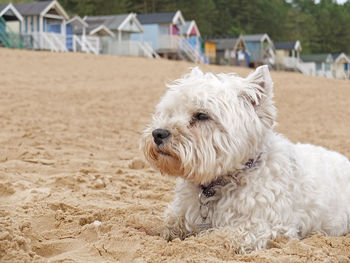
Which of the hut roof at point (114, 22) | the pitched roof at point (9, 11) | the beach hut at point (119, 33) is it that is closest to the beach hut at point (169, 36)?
the beach hut at point (119, 33)

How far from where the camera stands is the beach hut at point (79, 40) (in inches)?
1336

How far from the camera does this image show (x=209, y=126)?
3336 mm

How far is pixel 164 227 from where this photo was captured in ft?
12.3

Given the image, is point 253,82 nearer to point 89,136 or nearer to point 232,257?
point 232,257

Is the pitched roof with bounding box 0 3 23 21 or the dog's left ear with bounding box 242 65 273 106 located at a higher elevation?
the pitched roof with bounding box 0 3 23 21

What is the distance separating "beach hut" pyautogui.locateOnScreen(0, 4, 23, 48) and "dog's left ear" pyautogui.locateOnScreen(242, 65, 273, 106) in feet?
97.5

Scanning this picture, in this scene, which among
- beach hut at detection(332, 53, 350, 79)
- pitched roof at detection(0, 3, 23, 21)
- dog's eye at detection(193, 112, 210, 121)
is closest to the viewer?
dog's eye at detection(193, 112, 210, 121)

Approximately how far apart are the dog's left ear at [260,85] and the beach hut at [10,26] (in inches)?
1170

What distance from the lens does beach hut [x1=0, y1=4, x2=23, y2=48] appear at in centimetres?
3080

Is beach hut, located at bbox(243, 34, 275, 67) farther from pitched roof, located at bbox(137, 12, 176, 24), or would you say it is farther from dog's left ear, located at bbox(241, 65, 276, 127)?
dog's left ear, located at bbox(241, 65, 276, 127)

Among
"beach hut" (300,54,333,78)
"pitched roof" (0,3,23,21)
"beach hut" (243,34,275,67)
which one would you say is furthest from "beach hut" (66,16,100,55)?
"beach hut" (300,54,333,78)

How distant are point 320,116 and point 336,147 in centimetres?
556

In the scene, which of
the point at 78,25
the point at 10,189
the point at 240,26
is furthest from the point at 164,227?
the point at 240,26

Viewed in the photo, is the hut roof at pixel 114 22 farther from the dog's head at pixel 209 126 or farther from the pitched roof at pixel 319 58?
the dog's head at pixel 209 126
